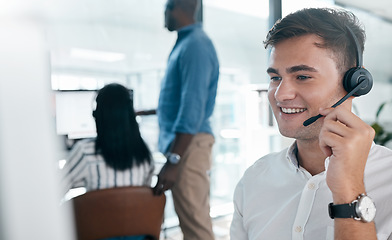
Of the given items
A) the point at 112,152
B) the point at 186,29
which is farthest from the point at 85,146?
the point at 186,29

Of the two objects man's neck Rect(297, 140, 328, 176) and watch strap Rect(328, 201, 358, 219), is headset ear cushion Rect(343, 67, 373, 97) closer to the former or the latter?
man's neck Rect(297, 140, 328, 176)

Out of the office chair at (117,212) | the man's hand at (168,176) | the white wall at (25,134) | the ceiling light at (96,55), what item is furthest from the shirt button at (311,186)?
the ceiling light at (96,55)

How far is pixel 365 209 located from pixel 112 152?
1.13 metres

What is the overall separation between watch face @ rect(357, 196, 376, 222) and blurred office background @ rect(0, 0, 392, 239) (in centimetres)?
39

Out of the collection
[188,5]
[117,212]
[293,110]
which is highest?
[188,5]

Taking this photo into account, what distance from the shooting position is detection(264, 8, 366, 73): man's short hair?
0.81 m

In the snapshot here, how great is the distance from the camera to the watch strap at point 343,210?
605 millimetres

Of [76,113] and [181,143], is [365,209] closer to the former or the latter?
[181,143]

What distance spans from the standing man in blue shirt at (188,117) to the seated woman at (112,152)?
0.13m

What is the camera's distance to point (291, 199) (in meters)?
0.83

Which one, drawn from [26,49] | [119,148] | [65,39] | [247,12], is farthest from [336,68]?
[247,12]

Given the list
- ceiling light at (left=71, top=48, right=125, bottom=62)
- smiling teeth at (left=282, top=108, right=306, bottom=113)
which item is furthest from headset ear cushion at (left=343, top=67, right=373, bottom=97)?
ceiling light at (left=71, top=48, right=125, bottom=62)

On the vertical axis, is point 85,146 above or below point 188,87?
below

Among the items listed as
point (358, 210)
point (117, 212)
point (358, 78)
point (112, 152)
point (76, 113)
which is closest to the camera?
point (358, 210)
